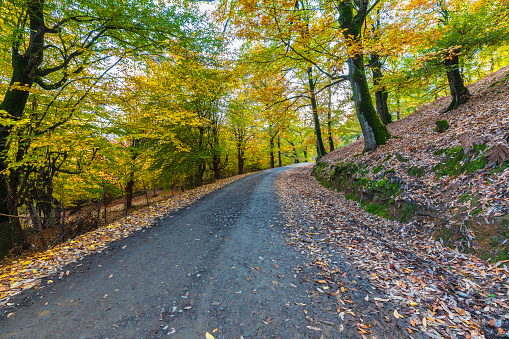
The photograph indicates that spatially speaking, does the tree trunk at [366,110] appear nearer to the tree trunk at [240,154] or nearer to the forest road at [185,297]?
the forest road at [185,297]

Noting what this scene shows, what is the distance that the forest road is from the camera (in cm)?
220

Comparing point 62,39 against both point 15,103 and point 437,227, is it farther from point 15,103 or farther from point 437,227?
point 437,227

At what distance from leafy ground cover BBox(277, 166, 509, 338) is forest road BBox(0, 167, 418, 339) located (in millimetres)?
263

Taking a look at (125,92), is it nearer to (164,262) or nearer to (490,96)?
(164,262)

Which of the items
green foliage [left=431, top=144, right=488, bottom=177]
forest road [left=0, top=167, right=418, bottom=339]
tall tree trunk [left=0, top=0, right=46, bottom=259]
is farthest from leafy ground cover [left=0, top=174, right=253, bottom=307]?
green foliage [left=431, top=144, right=488, bottom=177]

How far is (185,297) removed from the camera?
2713 millimetres

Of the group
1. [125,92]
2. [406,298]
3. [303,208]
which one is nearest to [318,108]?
[303,208]

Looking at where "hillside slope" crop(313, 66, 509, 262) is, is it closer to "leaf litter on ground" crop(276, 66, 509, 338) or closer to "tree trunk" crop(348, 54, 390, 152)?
"leaf litter on ground" crop(276, 66, 509, 338)

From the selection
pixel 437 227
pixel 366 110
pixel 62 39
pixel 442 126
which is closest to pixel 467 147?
pixel 437 227

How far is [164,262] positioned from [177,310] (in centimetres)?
135

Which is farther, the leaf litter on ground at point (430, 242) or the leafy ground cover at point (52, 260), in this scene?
the leafy ground cover at point (52, 260)

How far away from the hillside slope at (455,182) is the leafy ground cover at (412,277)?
0.31 meters

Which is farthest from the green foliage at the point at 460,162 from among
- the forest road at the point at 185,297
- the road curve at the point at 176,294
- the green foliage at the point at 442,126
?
the road curve at the point at 176,294

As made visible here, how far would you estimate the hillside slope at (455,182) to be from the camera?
309 centimetres
